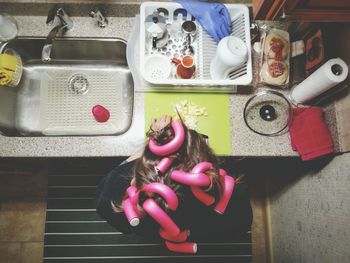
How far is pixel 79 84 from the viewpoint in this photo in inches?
63.3

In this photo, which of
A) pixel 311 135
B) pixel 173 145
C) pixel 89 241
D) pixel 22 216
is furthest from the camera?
pixel 22 216

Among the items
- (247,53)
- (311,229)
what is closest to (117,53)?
(247,53)

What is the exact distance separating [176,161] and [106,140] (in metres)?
0.44

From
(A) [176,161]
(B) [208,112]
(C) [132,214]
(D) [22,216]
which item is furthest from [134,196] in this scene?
(D) [22,216]

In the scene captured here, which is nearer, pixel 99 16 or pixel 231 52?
pixel 231 52

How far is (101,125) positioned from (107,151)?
24cm

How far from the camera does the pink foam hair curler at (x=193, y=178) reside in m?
0.91

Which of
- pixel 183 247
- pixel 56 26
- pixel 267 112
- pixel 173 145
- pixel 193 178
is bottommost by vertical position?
pixel 183 247

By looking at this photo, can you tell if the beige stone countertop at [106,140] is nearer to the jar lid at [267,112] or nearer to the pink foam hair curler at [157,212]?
the jar lid at [267,112]

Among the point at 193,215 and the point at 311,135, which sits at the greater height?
the point at 311,135

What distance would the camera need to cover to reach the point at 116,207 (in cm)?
126

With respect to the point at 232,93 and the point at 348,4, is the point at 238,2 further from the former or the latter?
the point at 348,4

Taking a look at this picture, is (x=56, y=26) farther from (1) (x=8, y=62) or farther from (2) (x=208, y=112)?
(2) (x=208, y=112)

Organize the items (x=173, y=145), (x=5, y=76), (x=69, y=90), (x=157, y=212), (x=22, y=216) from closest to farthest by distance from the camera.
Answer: (x=157, y=212), (x=173, y=145), (x=5, y=76), (x=69, y=90), (x=22, y=216)
